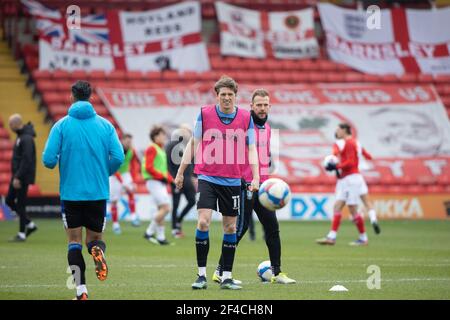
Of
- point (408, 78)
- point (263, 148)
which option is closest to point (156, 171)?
point (263, 148)

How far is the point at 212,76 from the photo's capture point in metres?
35.3

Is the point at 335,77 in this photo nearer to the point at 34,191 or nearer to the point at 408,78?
the point at 408,78

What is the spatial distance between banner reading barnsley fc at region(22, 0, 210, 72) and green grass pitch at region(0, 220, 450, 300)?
10.4 meters

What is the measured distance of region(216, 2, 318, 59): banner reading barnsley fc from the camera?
37062mm

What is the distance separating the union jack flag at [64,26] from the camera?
34.1m

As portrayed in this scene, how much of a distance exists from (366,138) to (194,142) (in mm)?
22913

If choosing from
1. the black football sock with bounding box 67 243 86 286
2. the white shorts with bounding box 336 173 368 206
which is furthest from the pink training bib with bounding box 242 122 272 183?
the white shorts with bounding box 336 173 368 206

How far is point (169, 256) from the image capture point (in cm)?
1783

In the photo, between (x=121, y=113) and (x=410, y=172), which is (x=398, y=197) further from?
(x=121, y=113)

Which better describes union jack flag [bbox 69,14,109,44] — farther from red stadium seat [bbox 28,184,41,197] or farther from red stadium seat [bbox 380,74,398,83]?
red stadium seat [bbox 380,74,398,83]

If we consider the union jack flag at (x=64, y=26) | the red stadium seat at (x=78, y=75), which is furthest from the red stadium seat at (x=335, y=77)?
the red stadium seat at (x=78, y=75)

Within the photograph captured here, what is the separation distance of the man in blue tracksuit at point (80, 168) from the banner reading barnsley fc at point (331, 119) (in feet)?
69.9

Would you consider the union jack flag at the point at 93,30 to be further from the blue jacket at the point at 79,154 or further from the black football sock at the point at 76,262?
the black football sock at the point at 76,262

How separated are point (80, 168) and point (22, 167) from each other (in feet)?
32.2
